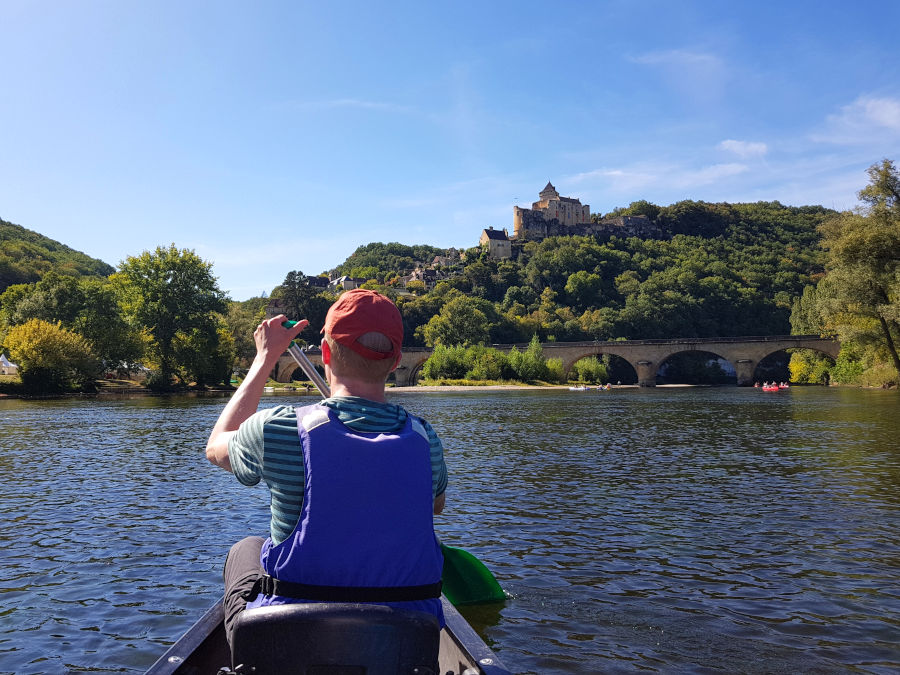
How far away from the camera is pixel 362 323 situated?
106 inches

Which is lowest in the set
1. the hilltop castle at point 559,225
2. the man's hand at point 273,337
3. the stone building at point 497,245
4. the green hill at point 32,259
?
the man's hand at point 273,337

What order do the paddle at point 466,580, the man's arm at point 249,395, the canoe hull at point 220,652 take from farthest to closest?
the paddle at point 466,580 < the canoe hull at point 220,652 < the man's arm at point 249,395

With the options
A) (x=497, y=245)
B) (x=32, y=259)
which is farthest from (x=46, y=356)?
(x=497, y=245)

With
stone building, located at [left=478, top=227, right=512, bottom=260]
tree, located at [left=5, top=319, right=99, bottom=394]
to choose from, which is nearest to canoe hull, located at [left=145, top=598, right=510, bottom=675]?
tree, located at [left=5, top=319, right=99, bottom=394]

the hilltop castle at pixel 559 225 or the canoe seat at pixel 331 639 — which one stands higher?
the hilltop castle at pixel 559 225

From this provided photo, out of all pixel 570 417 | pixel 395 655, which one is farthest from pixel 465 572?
pixel 570 417

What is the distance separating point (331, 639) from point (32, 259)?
353ft

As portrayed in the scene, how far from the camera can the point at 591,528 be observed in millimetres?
9211

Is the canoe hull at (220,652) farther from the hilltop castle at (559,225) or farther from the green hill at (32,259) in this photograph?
the hilltop castle at (559,225)

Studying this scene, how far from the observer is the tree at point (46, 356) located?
163 feet

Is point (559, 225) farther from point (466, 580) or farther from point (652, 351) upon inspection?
point (466, 580)

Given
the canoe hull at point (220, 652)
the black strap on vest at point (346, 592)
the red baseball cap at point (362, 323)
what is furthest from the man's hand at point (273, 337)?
the canoe hull at point (220, 652)

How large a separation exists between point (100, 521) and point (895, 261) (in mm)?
40499

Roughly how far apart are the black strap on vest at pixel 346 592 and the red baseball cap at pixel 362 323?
2.79ft
